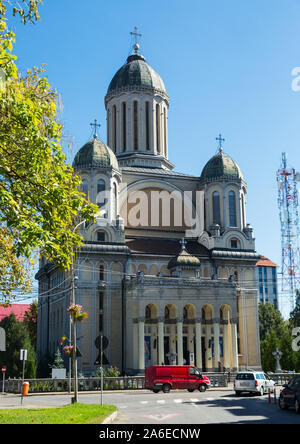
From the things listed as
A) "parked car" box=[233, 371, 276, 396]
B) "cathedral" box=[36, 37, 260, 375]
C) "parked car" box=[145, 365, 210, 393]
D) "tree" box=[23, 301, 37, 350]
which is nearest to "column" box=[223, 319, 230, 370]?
"cathedral" box=[36, 37, 260, 375]

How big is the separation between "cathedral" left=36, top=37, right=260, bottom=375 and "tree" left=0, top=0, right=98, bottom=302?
3293cm

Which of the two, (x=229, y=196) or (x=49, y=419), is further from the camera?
(x=229, y=196)

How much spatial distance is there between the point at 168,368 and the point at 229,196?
3322 centimetres

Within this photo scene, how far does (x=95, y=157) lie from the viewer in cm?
6253

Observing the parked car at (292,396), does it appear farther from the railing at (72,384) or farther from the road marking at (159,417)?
the railing at (72,384)

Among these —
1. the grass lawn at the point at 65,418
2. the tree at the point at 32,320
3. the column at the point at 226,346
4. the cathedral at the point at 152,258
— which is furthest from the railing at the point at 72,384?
the tree at the point at 32,320

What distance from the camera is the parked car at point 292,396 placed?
2220 centimetres

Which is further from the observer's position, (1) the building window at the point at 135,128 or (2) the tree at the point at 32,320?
(2) the tree at the point at 32,320

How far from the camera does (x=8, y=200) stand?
14.2 m

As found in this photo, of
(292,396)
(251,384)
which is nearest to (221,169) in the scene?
(251,384)

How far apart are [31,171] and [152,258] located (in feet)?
149

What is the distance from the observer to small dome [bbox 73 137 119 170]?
6228cm
